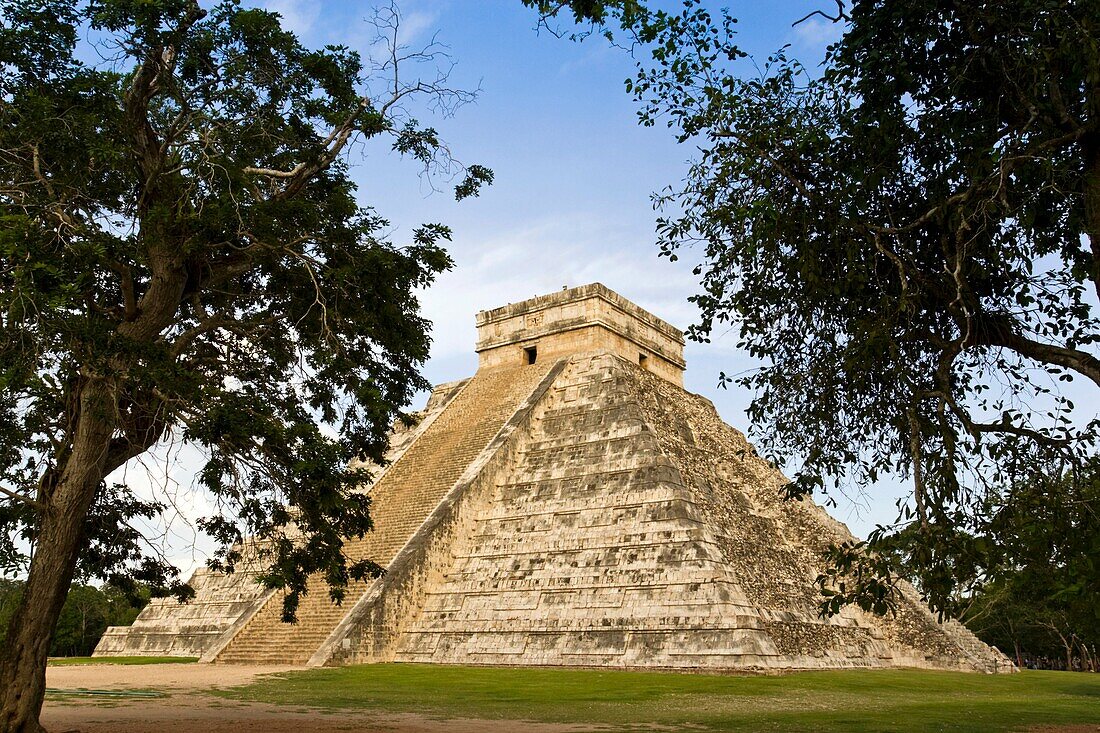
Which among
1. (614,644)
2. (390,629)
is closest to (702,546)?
(614,644)

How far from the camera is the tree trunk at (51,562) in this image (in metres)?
6.89

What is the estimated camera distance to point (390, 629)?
53.2 feet

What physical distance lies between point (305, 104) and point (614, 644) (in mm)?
10062

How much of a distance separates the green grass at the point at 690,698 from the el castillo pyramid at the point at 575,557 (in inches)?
39.2

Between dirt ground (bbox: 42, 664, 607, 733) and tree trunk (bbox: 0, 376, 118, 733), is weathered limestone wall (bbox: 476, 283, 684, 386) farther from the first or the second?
tree trunk (bbox: 0, 376, 118, 733)

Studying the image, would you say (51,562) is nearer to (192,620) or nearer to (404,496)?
(404,496)

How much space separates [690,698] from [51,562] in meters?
7.30

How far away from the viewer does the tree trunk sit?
22.6ft

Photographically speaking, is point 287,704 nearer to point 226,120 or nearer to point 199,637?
point 226,120

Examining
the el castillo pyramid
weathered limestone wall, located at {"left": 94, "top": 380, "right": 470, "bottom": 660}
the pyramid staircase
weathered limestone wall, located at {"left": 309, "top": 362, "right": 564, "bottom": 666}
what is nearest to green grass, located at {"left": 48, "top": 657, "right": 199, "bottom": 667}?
weathered limestone wall, located at {"left": 94, "top": 380, "right": 470, "bottom": 660}

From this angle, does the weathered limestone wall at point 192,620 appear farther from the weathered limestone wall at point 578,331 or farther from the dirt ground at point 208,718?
the weathered limestone wall at point 578,331

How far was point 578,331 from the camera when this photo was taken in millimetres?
23734

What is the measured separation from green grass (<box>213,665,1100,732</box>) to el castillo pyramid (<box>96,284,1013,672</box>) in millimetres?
996

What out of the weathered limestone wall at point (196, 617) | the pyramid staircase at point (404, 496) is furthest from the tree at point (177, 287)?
the weathered limestone wall at point (196, 617)
